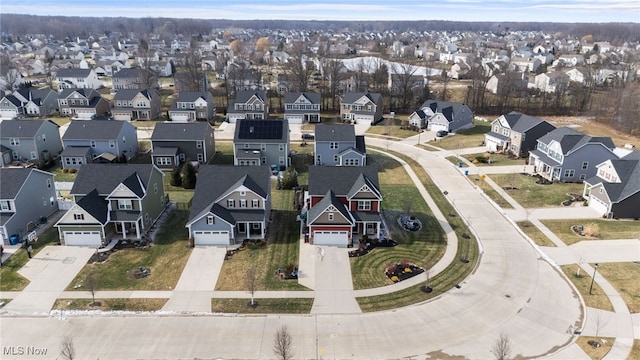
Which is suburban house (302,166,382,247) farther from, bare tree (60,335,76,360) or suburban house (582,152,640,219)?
suburban house (582,152,640,219)

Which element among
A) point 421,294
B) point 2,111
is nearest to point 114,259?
point 421,294

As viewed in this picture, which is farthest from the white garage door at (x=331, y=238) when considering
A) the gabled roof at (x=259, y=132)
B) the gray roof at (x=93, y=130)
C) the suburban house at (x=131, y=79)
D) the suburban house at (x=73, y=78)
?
the suburban house at (x=73, y=78)

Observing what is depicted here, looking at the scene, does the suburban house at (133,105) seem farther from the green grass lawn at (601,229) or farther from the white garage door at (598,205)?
the white garage door at (598,205)

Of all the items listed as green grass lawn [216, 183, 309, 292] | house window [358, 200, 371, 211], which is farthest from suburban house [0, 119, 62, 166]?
house window [358, 200, 371, 211]

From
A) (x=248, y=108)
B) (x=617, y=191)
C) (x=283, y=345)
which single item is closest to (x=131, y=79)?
(x=248, y=108)

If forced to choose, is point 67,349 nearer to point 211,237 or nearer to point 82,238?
point 211,237

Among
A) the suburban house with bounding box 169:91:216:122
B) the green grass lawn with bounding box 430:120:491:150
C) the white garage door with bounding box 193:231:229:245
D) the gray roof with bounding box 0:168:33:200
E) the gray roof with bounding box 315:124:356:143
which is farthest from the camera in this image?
the suburban house with bounding box 169:91:216:122
